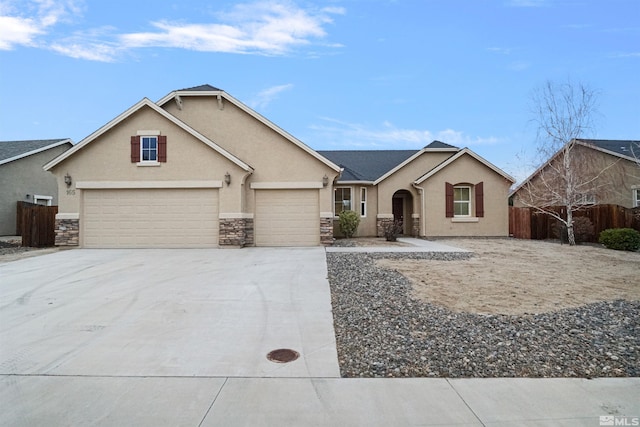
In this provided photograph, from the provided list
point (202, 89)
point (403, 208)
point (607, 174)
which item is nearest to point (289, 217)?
point (202, 89)

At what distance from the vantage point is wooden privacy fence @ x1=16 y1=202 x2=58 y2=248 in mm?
14797

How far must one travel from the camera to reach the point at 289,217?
579 inches

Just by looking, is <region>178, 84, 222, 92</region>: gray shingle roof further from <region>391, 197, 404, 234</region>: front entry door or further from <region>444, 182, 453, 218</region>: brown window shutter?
<region>444, 182, 453, 218</region>: brown window shutter

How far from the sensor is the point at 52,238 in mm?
15203

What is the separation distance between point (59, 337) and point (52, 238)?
1320 centimetres

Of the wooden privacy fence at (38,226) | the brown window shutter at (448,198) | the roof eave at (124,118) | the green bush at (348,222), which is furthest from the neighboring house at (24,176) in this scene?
the brown window shutter at (448,198)

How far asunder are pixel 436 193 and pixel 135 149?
1425 centimetres

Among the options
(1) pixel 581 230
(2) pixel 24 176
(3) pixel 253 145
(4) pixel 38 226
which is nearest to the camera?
(4) pixel 38 226

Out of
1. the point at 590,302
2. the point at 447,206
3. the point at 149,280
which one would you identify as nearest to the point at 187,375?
the point at 149,280

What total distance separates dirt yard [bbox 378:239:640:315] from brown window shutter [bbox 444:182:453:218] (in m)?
6.30

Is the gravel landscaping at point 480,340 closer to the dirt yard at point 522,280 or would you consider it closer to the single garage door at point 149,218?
the dirt yard at point 522,280

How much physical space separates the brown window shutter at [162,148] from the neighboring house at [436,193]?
8795 millimetres

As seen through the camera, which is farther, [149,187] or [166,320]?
[149,187]

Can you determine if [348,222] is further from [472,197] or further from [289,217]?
[472,197]
